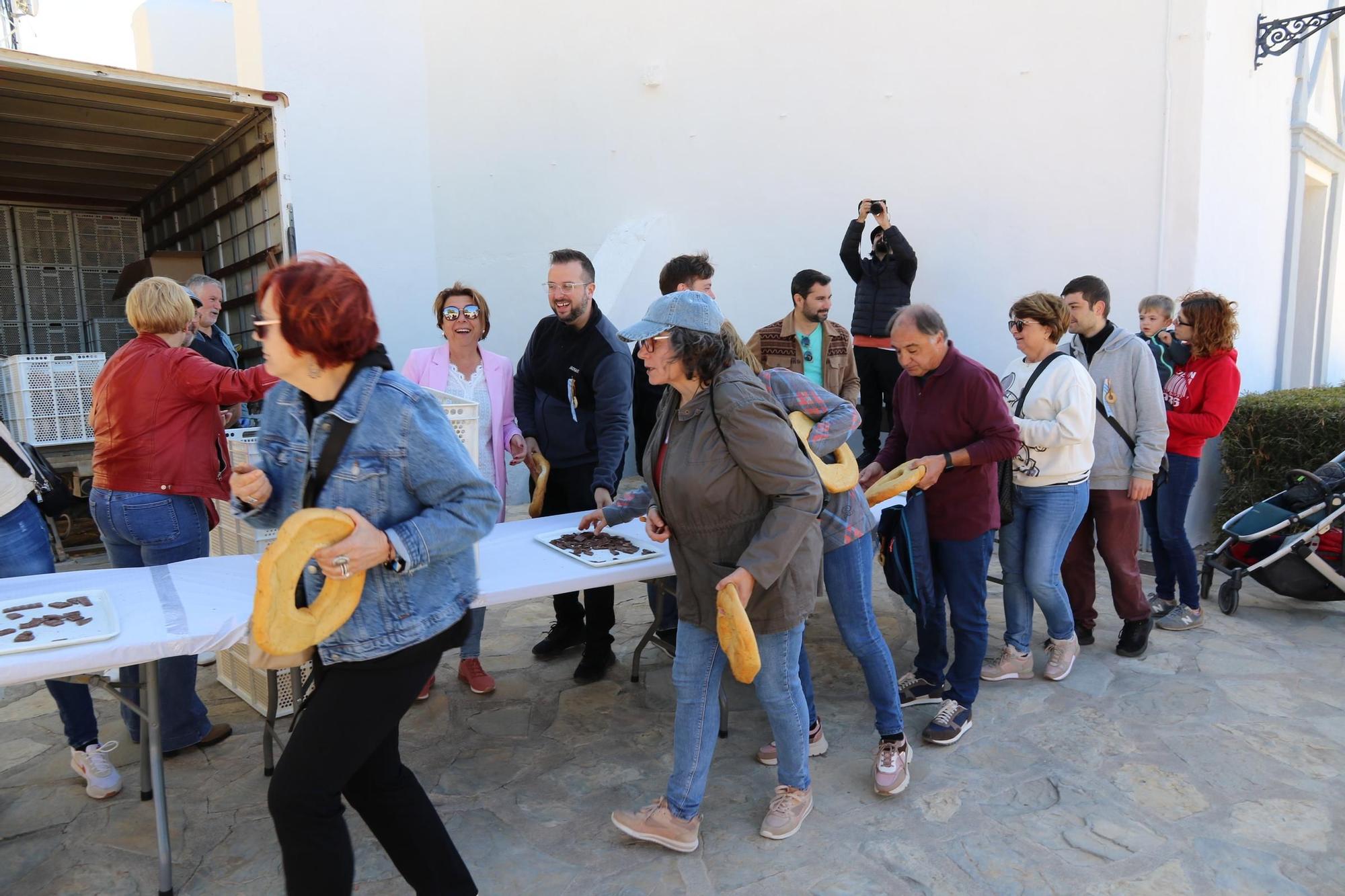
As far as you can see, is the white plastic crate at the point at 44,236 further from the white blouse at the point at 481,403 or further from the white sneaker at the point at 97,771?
the white sneaker at the point at 97,771

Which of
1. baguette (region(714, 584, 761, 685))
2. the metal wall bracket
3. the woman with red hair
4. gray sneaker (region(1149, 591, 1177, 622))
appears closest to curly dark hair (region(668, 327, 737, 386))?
baguette (region(714, 584, 761, 685))

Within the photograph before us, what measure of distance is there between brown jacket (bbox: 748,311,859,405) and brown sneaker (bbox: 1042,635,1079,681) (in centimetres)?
202

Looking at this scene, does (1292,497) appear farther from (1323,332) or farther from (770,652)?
(1323,332)

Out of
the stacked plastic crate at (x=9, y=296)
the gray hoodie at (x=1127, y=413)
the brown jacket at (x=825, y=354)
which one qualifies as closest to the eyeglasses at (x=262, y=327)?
the gray hoodie at (x=1127, y=413)

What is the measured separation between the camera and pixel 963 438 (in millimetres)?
3629

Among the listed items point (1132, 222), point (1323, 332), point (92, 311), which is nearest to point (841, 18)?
point (1132, 222)

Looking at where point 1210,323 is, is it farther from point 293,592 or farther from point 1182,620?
point 293,592

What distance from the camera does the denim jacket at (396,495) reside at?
6.50 feet

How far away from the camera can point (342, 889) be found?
2105 mm

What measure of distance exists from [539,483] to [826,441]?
1687mm

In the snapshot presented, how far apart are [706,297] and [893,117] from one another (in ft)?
17.4

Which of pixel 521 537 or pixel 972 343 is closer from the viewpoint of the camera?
pixel 521 537

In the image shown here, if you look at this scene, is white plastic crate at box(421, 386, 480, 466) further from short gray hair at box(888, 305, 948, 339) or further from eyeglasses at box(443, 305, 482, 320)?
short gray hair at box(888, 305, 948, 339)

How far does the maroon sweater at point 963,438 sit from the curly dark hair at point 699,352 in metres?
1.32
